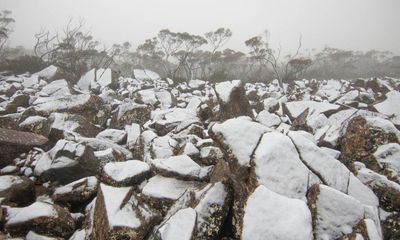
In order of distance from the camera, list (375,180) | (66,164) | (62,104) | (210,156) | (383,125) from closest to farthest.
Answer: (375,180), (66,164), (210,156), (383,125), (62,104)

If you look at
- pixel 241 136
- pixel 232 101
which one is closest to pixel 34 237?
pixel 241 136

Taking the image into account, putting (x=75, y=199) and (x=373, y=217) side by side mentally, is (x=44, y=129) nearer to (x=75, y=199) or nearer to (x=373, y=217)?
(x=75, y=199)

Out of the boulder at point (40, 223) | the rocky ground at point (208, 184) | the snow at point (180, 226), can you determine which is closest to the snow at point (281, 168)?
the rocky ground at point (208, 184)

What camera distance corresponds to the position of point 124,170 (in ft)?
14.8

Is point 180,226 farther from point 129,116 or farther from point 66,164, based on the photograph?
point 129,116

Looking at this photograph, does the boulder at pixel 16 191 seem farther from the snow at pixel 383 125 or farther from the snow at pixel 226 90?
the snow at pixel 383 125

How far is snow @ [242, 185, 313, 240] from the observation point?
2.73 meters

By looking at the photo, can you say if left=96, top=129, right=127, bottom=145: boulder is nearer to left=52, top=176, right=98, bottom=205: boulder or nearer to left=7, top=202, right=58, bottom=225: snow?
left=52, top=176, right=98, bottom=205: boulder

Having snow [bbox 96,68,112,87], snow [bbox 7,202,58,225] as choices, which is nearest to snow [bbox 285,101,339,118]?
snow [bbox 7,202,58,225]

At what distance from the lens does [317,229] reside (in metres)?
2.98

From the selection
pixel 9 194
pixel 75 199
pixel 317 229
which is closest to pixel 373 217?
pixel 317 229

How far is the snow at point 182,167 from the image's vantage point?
4.33 metres

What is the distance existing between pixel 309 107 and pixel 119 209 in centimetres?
687

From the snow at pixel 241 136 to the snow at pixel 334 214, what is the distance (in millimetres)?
1028
